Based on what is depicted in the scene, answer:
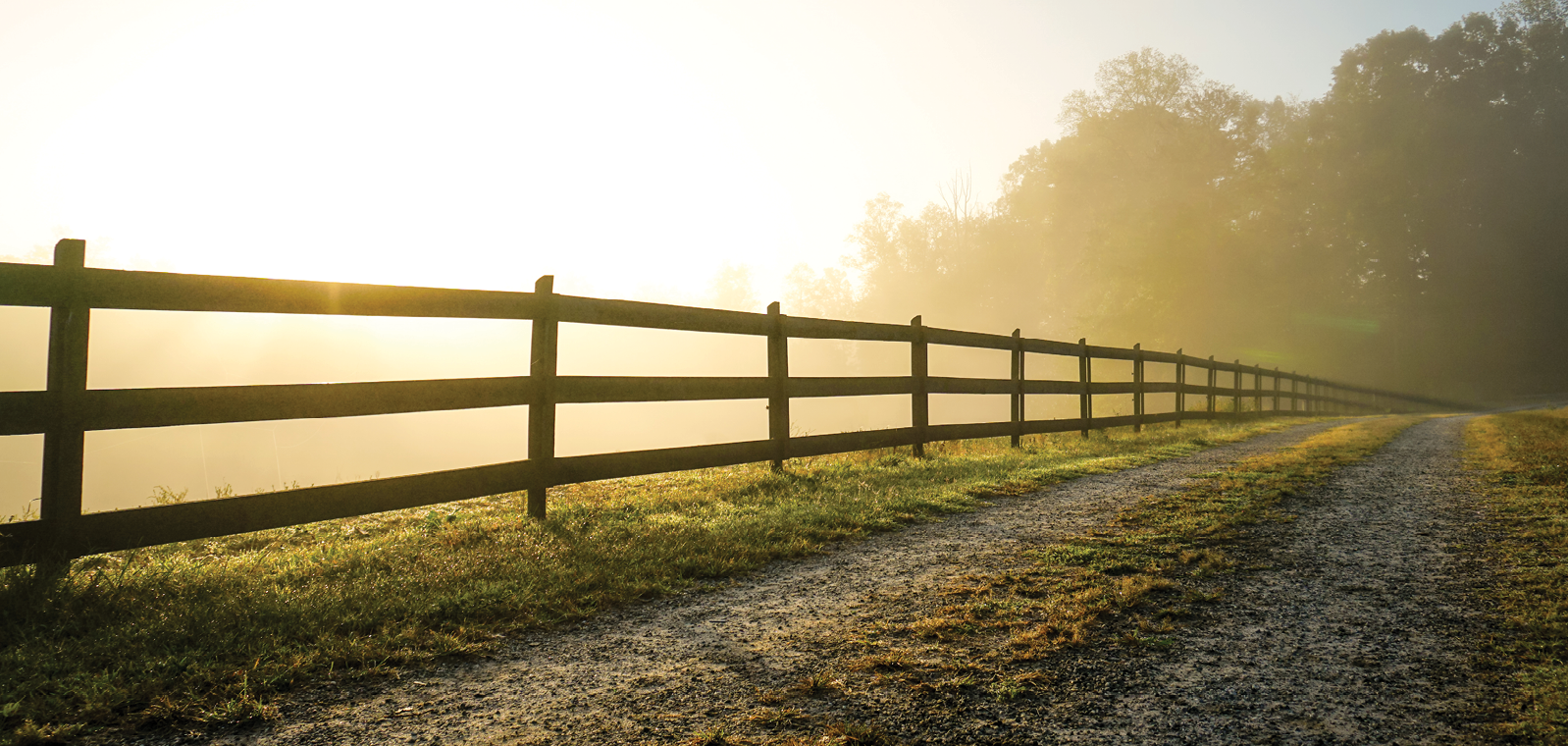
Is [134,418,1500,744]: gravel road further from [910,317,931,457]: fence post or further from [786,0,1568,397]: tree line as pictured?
[786,0,1568,397]: tree line

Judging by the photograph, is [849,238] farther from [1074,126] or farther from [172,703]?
[172,703]

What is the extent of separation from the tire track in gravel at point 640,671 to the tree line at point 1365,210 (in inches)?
1425

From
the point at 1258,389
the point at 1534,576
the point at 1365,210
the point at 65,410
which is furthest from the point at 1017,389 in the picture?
the point at 1365,210

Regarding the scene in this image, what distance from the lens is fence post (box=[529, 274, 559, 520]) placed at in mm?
5078

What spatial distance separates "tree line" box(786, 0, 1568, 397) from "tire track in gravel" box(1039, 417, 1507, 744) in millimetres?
34940

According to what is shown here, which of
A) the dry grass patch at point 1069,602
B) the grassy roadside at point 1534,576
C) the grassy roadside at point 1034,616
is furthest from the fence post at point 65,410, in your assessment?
the grassy roadside at point 1534,576

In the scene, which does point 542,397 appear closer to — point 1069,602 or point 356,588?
point 356,588

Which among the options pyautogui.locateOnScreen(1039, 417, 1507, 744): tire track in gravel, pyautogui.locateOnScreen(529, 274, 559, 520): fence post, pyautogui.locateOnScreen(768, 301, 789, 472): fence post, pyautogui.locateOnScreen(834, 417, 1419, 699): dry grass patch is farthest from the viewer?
pyautogui.locateOnScreen(768, 301, 789, 472): fence post

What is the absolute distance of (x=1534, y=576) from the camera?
11.1ft

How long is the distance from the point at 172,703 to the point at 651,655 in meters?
1.39

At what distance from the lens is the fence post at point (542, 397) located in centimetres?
508

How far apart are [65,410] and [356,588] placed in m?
1.62

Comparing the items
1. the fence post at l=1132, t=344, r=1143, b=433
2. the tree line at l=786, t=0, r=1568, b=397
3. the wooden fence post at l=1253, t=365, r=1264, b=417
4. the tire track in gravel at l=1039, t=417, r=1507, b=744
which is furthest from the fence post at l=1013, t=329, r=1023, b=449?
A: the tree line at l=786, t=0, r=1568, b=397

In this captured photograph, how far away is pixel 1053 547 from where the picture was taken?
4.12 m
